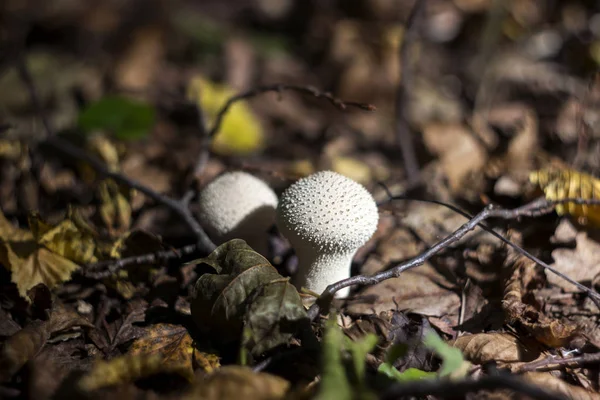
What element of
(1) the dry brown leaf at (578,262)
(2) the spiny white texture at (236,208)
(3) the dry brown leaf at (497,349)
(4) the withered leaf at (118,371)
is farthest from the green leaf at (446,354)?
(2) the spiny white texture at (236,208)

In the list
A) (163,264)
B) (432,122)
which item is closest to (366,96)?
(432,122)

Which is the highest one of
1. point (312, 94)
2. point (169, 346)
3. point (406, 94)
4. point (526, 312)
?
point (312, 94)

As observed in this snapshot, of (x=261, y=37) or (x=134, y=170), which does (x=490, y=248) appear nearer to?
(x=134, y=170)

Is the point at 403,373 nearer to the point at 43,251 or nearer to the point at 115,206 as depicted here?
the point at 43,251

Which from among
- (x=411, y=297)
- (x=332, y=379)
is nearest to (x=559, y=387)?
(x=411, y=297)

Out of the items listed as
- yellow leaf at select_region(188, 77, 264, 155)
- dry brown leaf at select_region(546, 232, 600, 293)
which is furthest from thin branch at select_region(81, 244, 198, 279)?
dry brown leaf at select_region(546, 232, 600, 293)

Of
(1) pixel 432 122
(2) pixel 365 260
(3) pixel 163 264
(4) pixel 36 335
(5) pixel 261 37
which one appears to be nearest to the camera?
(4) pixel 36 335

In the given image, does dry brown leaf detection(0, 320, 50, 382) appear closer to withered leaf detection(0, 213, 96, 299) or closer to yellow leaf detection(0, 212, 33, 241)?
withered leaf detection(0, 213, 96, 299)
